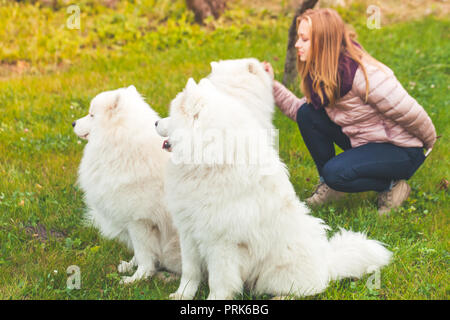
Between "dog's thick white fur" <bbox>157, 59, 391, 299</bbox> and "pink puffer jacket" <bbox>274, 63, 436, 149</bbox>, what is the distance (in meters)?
1.04

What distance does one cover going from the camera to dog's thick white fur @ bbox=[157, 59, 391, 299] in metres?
2.37

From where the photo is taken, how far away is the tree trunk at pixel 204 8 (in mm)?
7852

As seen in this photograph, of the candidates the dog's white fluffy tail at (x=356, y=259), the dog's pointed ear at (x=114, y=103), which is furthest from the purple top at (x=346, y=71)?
the dog's pointed ear at (x=114, y=103)

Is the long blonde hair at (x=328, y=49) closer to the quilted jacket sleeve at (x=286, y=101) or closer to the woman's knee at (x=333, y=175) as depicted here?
the woman's knee at (x=333, y=175)

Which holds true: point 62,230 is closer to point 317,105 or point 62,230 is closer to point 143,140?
point 143,140

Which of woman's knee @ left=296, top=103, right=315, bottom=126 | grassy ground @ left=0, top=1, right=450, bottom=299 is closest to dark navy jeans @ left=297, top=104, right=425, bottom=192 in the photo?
woman's knee @ left=296, top=103, right=315, bottom=126

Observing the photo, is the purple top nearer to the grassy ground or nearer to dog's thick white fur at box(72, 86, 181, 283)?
the grassy ground

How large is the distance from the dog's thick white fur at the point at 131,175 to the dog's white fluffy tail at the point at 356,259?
1.06 metres

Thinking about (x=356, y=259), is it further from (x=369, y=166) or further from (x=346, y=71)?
(x=346, y=71)

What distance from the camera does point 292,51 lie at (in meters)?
5.22

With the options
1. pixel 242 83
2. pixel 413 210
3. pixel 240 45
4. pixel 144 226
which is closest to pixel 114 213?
pixel 144 226

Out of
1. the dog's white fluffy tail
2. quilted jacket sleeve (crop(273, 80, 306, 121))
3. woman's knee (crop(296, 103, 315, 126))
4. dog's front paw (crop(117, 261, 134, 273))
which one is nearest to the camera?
the dog's white fluffy tail

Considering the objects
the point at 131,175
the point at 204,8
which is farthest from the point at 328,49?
the point at 204,8

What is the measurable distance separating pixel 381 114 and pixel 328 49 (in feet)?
2.12
